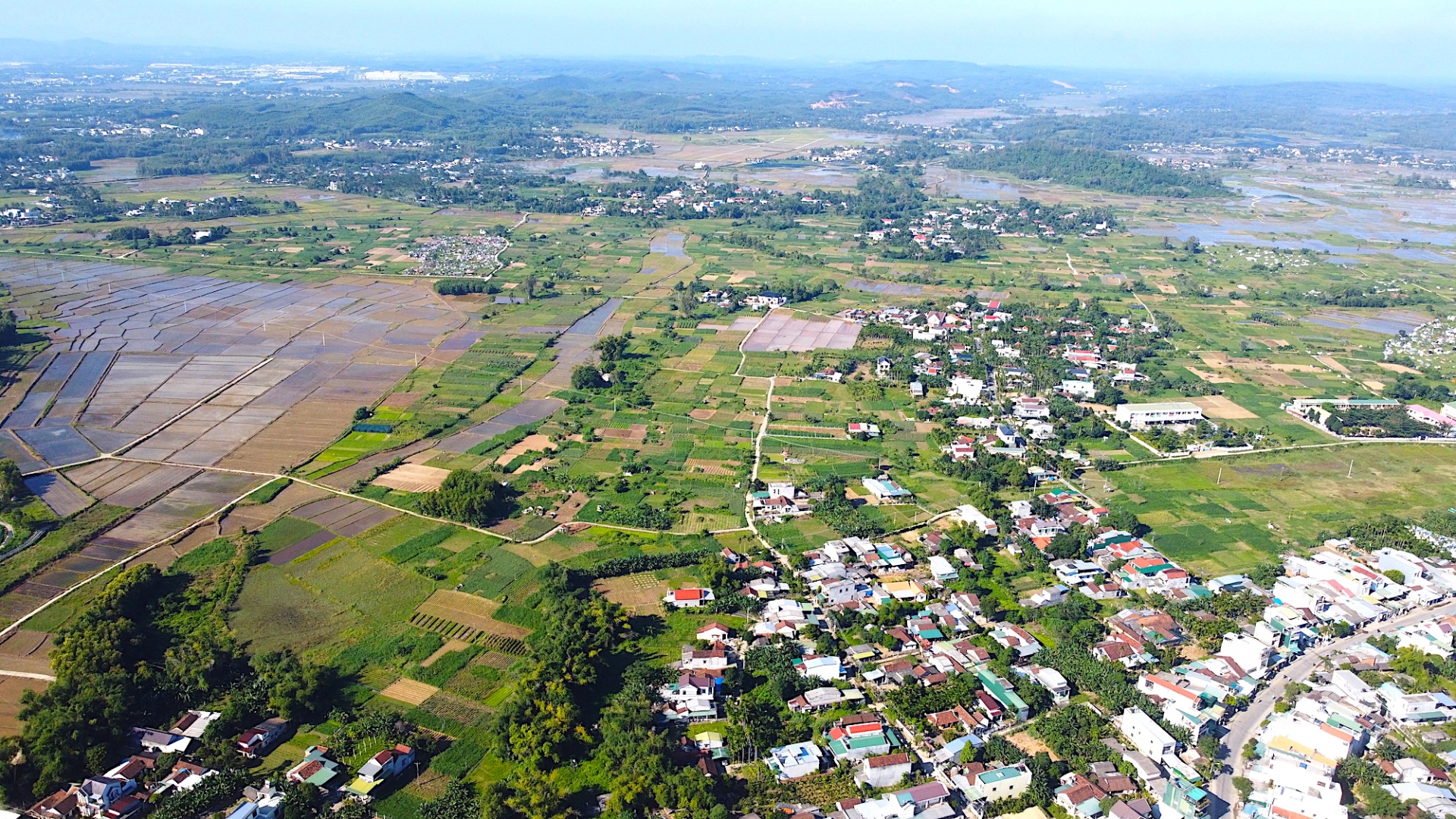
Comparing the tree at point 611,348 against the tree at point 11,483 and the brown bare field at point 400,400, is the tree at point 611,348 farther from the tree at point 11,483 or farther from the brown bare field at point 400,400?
the tree at point 11,483

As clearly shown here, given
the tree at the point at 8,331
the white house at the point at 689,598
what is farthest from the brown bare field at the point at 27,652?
the tree at the point at 8,331

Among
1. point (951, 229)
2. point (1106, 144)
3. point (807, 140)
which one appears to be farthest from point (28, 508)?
point (1106, 144)

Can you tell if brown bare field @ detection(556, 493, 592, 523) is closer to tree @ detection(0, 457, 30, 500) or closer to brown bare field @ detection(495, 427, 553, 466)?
brown bare field @ detection(495, 427, 553, 466)

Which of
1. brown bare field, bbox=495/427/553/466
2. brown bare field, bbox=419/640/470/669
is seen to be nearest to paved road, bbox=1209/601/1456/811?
brown bare field, bbox=419/640/470/669

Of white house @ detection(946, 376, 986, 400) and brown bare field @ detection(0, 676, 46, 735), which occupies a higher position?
white house @ detection(946, 376, 986, 400)

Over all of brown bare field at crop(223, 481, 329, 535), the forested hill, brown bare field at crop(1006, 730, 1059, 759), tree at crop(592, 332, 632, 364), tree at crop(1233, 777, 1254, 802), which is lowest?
brown bare field at crop(1006, 730, 1059, 759)
